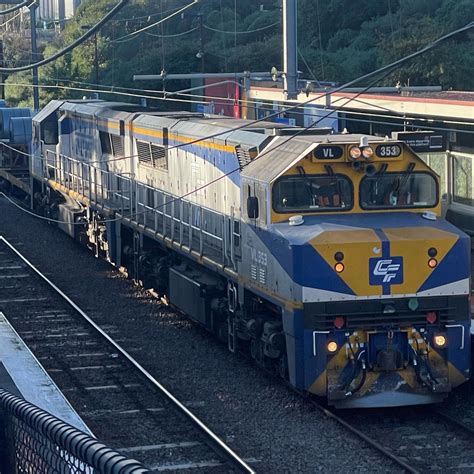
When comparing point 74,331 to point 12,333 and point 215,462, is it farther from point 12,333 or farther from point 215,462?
point 215,462

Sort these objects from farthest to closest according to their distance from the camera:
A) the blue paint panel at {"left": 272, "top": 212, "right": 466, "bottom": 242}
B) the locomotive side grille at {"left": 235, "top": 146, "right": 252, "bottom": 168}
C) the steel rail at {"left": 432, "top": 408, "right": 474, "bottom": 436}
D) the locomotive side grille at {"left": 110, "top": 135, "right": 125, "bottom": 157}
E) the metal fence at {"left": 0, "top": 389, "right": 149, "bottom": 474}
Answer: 1. the locomotive side grille at {"left": 110, "top": 135, "right": 125, "bottom": 157}
2. the locomotive side grille at {"left": 235, "top": 146, "right": 252, "bottom": 168}
3. the blue paint panel at {"left": 272, "top": 212, "right": 466, "bottom": 242}
4. the steel rail at {"left": 432, "top": 408, "right": 474, "bottom": 436}
5. the metal fence at {"left": 0, "top": 389, "right": 149, "bottom": 474}

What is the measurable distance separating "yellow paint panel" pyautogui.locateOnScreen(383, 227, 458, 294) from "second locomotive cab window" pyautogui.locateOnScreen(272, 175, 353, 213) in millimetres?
933

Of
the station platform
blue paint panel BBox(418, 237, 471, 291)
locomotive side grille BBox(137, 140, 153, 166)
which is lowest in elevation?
the station platform

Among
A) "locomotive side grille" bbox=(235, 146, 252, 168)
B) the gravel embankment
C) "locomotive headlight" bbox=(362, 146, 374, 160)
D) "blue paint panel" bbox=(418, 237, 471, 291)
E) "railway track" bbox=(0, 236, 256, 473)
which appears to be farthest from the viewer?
"locomotive side grille" bbox=(235, 146, 252, 168)

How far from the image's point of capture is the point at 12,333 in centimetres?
1600

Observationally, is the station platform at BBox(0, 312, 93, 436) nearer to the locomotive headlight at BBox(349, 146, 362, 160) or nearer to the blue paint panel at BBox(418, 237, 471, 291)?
the blue paint panel at BBox(418, 237, 471, 291)

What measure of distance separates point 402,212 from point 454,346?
5.84 ft

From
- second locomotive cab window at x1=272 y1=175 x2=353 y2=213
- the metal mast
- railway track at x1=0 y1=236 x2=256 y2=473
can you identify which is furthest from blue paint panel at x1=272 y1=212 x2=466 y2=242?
the metal mast

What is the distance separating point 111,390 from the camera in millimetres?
13586

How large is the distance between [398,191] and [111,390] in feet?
14.2

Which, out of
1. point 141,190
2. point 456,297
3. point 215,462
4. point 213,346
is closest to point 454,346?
point 456,297

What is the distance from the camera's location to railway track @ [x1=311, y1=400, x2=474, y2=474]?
10555mm

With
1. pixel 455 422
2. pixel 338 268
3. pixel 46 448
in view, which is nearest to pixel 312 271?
pixel 338 268

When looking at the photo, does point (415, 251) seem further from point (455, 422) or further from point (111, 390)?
point (111, 390)
